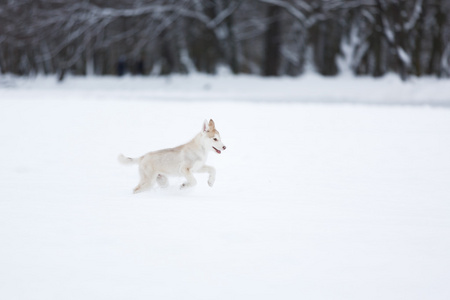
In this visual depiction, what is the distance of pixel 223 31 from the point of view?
3150 cm

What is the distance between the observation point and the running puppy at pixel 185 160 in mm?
8102

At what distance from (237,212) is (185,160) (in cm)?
108

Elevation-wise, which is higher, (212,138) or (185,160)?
(212,138)

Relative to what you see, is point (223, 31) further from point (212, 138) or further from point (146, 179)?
point (212, 138)

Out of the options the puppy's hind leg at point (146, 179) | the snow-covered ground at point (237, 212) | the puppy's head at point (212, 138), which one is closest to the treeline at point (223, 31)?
the snow-covered ground at point (237, 212)

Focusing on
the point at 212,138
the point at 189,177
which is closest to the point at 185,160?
the point at 189,177

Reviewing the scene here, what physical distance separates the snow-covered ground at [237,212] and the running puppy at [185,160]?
10.3 inches

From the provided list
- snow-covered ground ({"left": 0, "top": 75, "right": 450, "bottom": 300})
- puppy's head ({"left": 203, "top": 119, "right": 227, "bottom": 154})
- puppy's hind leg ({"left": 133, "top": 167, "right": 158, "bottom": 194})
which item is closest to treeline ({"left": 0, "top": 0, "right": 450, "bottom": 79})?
snow-covered ground ({"left": 0, "top": 75, "right": 450, "bottom": 300})

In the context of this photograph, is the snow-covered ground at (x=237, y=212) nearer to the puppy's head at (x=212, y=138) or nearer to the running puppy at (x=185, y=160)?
the running puppy at (x=185, y=160)

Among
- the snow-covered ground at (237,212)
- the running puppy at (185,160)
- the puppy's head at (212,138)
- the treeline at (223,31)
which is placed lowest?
the snow-covered ground at (237,212)

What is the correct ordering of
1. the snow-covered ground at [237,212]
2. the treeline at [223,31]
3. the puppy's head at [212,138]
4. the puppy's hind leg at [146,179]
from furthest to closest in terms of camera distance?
the treeline at [223,31]
the puppy's hind leg at [146,179]
the puppy's head at [212,138]
the snow-covered ground at [237,212]

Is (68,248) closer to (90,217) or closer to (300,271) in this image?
(90,217)

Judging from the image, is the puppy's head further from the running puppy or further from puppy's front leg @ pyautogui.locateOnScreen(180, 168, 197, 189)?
puppy's front leg @ pyautogui.locateOnScreen(180, 168, 197, 189)

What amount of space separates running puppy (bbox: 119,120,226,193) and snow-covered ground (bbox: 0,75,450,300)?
0.26 metres
